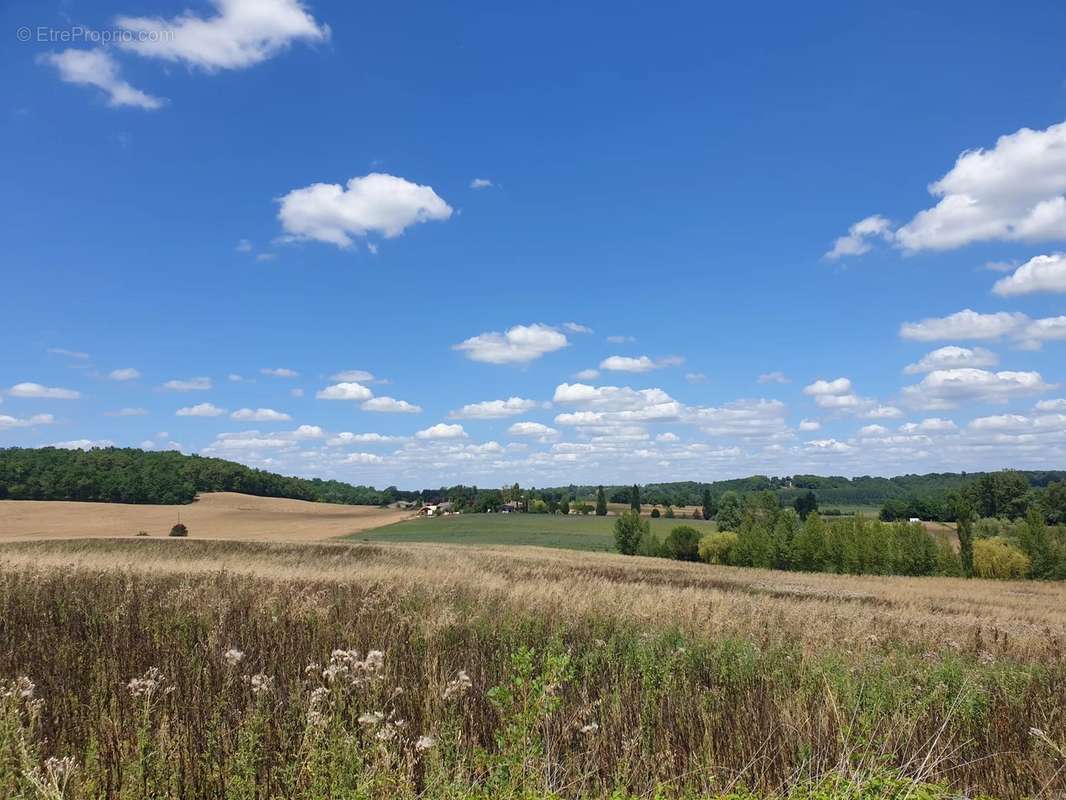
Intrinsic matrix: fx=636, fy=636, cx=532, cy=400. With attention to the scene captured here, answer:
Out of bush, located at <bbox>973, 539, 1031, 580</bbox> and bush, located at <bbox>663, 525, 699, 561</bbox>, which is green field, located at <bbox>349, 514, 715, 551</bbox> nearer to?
bush, located at <bbox>663, 525, 699, 561</bbox>

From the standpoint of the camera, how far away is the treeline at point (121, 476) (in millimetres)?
99188

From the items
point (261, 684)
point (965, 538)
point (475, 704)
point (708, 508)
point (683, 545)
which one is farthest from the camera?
point (708, 508)

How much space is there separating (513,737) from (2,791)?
2538 mm

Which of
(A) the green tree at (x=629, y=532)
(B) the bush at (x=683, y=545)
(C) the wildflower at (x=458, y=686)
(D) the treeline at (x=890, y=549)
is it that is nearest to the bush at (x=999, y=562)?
(D) the treeline at (x=890, y=549)

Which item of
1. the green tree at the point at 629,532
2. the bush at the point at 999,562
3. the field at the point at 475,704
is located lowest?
the bush at the point at 999,562

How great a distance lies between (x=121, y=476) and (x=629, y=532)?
271 feet

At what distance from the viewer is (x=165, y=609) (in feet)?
26.9

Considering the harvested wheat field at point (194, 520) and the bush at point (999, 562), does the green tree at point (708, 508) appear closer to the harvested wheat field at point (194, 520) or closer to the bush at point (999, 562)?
the bush at point (999, 562)

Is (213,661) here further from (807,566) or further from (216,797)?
(807,566)

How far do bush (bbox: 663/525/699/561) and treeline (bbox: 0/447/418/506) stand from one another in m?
76.4

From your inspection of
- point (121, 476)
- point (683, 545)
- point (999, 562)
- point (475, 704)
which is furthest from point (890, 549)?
point (121, 476)

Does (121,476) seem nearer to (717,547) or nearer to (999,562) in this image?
(717,547)

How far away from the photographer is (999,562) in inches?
2749

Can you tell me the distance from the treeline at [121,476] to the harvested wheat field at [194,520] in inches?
361
